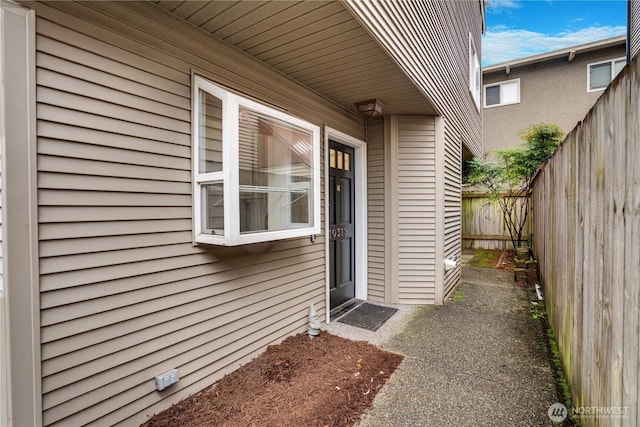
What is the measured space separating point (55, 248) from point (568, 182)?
3395mm

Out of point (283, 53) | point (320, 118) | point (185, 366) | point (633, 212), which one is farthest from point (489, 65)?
point (185, 366)

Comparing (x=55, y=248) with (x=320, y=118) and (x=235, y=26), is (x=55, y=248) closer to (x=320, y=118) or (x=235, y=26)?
(x=235, y=26)

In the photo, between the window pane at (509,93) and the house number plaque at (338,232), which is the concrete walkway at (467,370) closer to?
the house number plaque at (338,232)

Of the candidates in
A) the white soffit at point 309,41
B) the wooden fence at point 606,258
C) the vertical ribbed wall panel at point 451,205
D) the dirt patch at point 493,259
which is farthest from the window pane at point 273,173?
the dirt patch at point 493,259

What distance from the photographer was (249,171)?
2.54 meters

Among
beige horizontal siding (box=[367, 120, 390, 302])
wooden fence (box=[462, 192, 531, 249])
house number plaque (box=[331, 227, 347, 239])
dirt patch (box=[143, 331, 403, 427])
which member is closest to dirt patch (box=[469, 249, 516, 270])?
wooden fence (box=[462, 192, 531, 249])

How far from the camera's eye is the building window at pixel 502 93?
11961 mm

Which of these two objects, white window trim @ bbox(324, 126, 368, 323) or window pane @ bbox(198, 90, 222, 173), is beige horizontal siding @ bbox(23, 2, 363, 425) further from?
white window trim @ bbox(324, 126, 368, 323)

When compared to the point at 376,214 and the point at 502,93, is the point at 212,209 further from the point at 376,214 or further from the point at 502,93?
the point at 502,93

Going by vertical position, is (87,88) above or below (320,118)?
below

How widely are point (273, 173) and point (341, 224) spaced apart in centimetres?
166

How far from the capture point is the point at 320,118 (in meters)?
3.60

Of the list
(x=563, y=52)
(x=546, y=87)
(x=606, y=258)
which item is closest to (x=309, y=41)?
(x=606, y=258)

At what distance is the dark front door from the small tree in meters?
5.36
